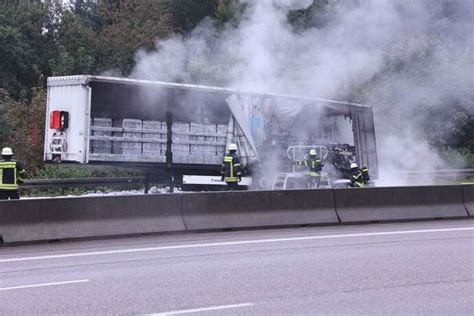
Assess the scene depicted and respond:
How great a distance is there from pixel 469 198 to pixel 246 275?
24.5 ft

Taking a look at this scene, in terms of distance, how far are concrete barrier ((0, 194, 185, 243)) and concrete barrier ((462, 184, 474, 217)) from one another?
19.5ft

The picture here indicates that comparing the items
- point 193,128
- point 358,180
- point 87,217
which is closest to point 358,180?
point 358,180

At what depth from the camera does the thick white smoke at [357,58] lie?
18781 mm

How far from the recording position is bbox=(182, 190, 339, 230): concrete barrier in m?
11.1

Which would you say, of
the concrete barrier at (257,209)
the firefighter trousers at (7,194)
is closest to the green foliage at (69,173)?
the firefighter trousers at (7,194)

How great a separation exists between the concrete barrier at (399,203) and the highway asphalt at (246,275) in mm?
1346

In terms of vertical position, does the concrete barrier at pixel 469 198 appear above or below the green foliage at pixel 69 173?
below

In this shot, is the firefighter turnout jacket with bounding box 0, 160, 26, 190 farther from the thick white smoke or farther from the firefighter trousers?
the thick white smoke

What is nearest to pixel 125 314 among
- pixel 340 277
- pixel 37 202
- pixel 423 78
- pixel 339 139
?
pixel 340 277

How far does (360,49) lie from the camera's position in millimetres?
21812

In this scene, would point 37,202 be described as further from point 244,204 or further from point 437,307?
point 437,307

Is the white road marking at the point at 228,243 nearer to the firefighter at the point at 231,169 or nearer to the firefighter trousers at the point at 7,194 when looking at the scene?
the firefighter trousers at the point at 7,194

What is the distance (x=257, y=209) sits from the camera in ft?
37.9

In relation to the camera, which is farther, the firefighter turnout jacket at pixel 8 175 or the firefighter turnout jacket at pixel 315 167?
the firefighter turnout jacket at pixel 315 167
